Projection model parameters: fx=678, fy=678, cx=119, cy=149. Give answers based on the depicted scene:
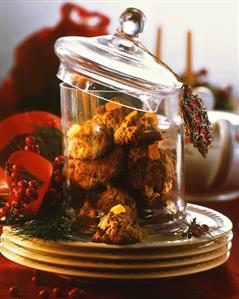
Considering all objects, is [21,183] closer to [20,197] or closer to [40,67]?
[20,197]

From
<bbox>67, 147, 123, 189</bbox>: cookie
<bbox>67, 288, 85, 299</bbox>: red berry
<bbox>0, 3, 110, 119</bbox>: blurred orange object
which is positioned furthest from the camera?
<bbox>0, 3, 110, 119</bbox>: blurred orange object

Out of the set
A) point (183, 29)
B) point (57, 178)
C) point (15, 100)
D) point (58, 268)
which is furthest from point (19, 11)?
point (58, 268)

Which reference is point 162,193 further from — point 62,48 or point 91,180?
point 62,48

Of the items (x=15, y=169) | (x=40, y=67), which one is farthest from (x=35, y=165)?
(x=40, y=67)

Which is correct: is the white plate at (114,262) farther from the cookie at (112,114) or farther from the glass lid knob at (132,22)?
the glass lid knob at (132,22)

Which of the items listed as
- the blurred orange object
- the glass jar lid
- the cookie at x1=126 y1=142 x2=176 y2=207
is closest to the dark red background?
the cookie at x1=126 y1=142 x2=176 y2=207

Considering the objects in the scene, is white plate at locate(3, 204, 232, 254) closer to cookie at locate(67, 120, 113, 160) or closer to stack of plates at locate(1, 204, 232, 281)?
stack of plates at locate(1, 204, 232, 281)
